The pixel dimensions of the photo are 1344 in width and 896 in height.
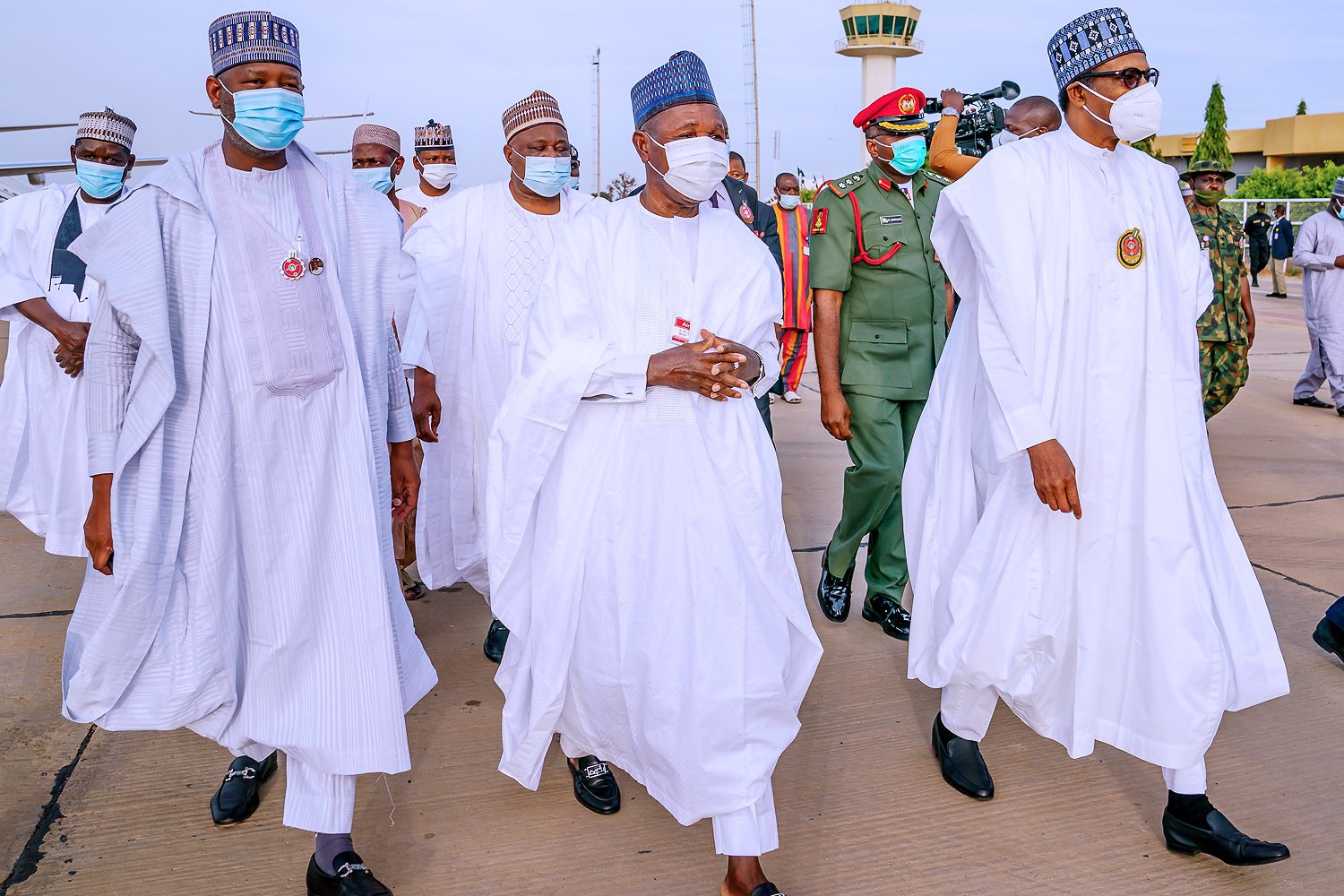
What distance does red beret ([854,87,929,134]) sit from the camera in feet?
Result: 15.0

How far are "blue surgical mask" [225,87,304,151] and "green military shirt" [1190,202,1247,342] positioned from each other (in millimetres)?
6415

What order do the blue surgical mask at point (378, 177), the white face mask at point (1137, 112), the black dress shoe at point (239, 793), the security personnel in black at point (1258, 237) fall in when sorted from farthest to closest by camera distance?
the security personnel in black at point (1258, 237) < the blue surgical mask at point (378, 177) < the black dress shoe at point (239, 793) < the white face mask at point (1137, 112)

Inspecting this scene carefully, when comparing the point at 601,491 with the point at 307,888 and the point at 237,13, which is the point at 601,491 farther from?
the point at 237,13

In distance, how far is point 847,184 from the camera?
4699 millimetres

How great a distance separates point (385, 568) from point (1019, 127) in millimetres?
4989

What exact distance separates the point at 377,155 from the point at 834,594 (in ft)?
17.9

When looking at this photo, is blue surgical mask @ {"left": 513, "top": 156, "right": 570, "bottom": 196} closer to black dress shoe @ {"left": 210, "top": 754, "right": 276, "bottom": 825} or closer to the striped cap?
black dress shoe @ {"left": 210, "top": 754, "right": 276, "bottom": 825}

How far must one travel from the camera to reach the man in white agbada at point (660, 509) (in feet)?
9.24

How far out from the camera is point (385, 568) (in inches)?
120

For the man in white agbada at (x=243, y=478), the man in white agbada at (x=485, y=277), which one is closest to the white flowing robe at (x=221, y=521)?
the man in white agbada at (x=243, y=478)

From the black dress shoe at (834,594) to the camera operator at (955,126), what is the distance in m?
1.81

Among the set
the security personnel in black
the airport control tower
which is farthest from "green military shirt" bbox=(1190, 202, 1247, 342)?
the airport control tower

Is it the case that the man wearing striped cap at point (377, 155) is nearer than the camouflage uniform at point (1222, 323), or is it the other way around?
the camouflage uniform at point (1222, 323)

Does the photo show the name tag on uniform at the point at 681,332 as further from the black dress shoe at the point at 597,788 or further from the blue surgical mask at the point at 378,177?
the blue surgical mask at the point at 378,177
